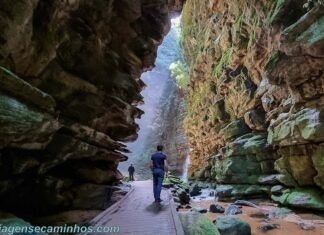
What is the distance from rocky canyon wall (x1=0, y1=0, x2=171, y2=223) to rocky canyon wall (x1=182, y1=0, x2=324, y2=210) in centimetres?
699

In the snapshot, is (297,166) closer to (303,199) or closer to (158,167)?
(303,199)

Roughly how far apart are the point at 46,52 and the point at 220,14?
23.6m

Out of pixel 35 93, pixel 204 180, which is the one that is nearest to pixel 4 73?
pixel 35 93

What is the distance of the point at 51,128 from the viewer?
785 cm

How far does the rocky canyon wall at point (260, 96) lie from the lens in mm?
13070

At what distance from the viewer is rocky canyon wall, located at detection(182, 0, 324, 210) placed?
1307cm

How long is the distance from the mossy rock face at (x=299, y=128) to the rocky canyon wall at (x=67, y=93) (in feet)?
26.9

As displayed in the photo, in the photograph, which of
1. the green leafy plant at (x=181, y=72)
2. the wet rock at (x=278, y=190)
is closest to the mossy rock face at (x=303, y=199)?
the wet rock at (x=278, y=190)

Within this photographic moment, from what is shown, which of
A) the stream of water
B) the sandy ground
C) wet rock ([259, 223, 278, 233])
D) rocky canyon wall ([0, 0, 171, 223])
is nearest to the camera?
rocky canyon wall ([0, 0, 171, 223])

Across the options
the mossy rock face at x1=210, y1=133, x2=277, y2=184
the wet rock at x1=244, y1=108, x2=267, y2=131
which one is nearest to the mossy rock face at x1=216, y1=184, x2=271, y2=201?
the mossy rock face at x1=210, y1=133, x2=277, y2=184

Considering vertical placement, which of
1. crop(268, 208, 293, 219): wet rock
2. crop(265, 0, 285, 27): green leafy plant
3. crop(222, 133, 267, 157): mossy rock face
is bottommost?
crop(268, 208, 293, 219): wet rock

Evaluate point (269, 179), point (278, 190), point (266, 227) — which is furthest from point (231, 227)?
point (269, 179)

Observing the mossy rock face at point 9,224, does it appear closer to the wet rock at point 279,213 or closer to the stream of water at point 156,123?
the wet rock at point 279,213

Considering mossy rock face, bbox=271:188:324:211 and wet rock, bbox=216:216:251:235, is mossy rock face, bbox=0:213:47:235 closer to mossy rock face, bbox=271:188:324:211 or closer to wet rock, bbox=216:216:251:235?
wet rock, bbox=216:216:251:235
